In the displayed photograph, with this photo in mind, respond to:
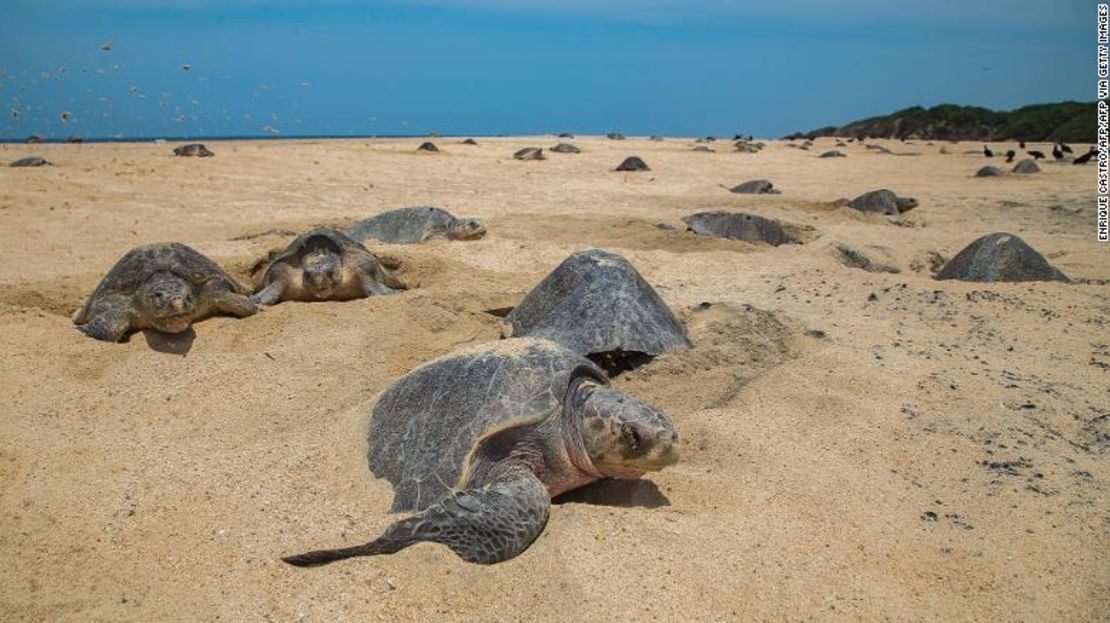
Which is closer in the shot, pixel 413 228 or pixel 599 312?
pixel 599 312

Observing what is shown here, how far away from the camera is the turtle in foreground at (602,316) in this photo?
432 centimetres

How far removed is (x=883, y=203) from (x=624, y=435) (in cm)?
934

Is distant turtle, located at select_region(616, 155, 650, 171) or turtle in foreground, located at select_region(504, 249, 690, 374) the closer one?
turtle in foreground, located at select_region(504, 249, 690, 374)

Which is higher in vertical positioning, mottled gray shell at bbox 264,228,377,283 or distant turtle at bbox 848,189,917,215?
distant turtle at bbox 848,189,917,215

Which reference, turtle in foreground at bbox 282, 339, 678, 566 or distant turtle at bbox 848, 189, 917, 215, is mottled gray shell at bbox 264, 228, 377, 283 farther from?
distant turtle at bbox 848, 189, 917, 215

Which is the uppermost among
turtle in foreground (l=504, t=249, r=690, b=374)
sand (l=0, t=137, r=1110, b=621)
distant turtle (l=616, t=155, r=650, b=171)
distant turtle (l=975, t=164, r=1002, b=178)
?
distant turtle (l=975, t=164, r=1002, b=178)

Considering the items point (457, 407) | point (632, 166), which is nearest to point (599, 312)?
point (457, 407)

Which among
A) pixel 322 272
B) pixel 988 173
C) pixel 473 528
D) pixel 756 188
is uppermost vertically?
pixel 988 173

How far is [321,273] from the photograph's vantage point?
567cm

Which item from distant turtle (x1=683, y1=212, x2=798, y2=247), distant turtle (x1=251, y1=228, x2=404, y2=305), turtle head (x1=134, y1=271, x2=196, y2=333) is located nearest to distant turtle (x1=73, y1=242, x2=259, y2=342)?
turtle head (x1=134, y1=271, x2=196, y2=333)

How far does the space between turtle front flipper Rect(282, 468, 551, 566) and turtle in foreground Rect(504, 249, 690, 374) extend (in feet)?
5.84

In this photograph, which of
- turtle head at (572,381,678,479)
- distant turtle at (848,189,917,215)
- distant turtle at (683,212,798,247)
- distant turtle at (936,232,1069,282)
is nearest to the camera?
turtle head at (572,381,678,479)

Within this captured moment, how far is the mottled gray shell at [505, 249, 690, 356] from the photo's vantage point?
4.31 m

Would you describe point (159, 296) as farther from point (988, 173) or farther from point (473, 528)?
point (988, 173)
